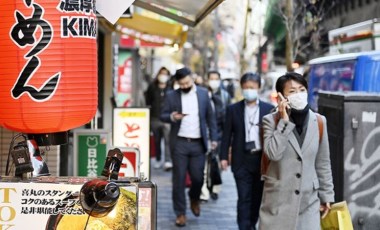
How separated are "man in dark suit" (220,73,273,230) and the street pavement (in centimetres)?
167

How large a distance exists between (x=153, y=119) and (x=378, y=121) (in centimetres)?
931

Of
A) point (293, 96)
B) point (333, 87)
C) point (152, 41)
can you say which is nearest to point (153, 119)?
point (152, 41)

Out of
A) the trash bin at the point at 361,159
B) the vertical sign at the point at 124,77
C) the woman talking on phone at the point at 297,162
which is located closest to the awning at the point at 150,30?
the vertical sign at the point at 124,77

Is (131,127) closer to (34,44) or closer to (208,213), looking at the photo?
(208,213)

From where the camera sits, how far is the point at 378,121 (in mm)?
6938

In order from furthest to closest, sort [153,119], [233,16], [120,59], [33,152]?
1. [233,16]
2. [120,59]
3. [153,119]
4. [33,152]

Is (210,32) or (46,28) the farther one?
(210,32)

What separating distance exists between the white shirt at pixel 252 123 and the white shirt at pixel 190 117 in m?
1.33

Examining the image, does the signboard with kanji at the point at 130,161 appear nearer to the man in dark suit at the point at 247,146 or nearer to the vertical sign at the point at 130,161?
the vertical sign at the point at 130,161

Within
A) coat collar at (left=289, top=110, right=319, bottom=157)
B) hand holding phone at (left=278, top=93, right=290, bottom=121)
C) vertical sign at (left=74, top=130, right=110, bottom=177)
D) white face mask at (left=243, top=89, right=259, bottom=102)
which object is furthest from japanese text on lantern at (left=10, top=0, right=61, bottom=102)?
vertical sign at (left=74, top=130, right=110, bottom=177)

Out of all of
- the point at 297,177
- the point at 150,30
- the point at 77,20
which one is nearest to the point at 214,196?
the point at 150,30

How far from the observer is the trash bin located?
22.7 ft

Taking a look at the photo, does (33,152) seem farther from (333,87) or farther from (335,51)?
(335,51)

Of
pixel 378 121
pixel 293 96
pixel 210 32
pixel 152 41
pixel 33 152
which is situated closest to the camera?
pixel 33 152
